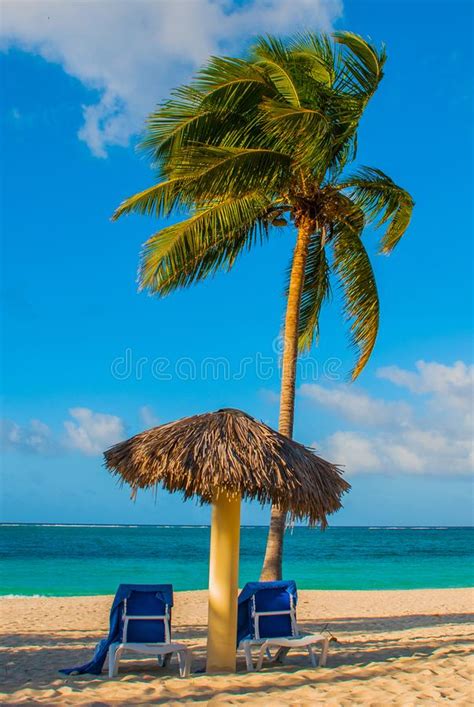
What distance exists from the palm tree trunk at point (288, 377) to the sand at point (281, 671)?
4.06 ft

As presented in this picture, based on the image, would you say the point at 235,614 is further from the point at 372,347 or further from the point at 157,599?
the point at 372,347

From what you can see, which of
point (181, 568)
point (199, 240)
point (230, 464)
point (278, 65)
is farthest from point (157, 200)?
point (181, 568)

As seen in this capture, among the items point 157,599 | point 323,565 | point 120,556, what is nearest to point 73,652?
point 157,599

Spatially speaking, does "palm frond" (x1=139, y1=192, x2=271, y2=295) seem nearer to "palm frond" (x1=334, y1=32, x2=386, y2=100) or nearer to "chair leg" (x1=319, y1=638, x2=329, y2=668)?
"palm frond" (x1=334, y1=32, x2=386, y2=100)

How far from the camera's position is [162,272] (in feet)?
33.8

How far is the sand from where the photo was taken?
5082 mm

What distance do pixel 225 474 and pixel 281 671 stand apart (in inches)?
71.6

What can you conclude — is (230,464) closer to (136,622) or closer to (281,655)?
(136,622)

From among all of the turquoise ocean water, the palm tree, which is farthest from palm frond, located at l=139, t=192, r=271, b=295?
the turquoise ocean water

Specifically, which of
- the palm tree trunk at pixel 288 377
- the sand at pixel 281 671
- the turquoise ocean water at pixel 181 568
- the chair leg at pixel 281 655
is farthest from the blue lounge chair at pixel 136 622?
the turquoise ocean water at pixel 181 568

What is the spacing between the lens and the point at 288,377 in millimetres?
9633

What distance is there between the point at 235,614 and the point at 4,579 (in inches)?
953

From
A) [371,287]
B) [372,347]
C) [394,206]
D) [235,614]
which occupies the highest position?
[394,206]

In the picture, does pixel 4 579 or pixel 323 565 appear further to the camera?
pixel 323 565
